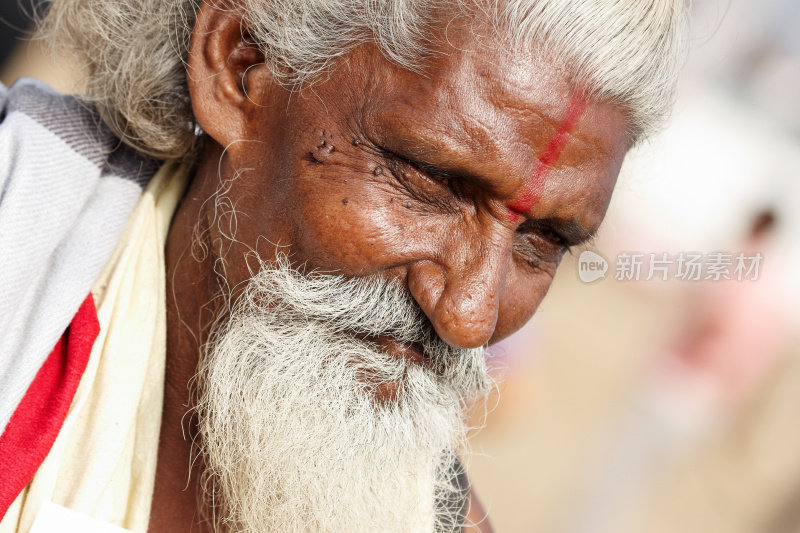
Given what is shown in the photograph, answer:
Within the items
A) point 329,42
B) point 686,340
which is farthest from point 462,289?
point 686,340

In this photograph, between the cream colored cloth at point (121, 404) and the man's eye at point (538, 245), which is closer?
the cream colored cloth at point (121, 404)

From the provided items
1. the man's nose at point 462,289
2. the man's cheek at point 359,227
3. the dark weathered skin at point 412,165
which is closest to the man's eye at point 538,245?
the dark weathered skin at point 412,165

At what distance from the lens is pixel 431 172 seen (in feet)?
4.02

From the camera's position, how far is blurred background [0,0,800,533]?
1909 millimetres

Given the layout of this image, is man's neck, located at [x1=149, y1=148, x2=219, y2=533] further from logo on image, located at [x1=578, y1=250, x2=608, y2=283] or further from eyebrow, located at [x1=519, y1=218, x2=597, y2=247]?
logo on image, located at [x1=578, y1=250, x2=608, y2=283]

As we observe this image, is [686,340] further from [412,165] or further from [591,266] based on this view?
[412,165]

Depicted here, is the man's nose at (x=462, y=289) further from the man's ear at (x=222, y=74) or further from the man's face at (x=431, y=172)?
the man's ear at (x=222, y=74)

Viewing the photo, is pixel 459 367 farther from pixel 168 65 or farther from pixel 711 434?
pixel 711 434

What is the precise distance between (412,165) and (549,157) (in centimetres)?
25

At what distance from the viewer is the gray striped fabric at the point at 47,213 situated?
3.76 ft

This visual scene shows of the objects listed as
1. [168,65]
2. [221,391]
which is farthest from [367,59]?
[221,391]

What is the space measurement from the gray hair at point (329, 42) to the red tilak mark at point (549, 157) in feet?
0.16

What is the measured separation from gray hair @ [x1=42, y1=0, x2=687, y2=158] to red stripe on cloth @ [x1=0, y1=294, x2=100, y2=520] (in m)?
0.46

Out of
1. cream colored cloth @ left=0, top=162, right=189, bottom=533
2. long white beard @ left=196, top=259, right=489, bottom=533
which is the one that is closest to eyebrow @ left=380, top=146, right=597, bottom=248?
long white beard @ left=196, top=259, right=489, bottom=533
